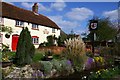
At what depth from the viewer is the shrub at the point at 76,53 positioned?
526 inches

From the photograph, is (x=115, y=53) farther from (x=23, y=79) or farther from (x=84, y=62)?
(x=23, y=79)

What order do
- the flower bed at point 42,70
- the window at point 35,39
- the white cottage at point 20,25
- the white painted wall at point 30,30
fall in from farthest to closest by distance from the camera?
the window at point 35,39 < the white cottage at point 20,25 < the white painted wall at point 30,30 < the flower bed at point 42,70

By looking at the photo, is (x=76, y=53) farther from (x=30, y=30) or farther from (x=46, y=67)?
(x=30, y=30)

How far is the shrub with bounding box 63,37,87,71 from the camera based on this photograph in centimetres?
1336

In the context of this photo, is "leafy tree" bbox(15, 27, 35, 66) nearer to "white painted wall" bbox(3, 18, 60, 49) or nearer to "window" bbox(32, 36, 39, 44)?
"white painted wall" bbox(3, 18, 60, 49)

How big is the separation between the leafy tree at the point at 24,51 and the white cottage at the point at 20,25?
9079 millimetres

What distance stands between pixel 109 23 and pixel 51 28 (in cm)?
1093

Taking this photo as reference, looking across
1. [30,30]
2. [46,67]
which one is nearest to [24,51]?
[46,67]

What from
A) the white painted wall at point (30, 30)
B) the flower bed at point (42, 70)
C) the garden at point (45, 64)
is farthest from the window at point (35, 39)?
the flower bed at point (42, 70)

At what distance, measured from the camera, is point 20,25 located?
27.7 m

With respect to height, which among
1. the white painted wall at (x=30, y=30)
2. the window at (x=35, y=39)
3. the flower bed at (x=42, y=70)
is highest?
the white painted wall at (x=30, y=30)

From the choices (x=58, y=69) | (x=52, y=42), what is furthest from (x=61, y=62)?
(x=52, y=42)

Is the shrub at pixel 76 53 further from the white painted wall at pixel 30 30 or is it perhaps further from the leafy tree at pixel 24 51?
the white painted wall at pixel 30 30

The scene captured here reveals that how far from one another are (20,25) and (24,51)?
51.3 feet
